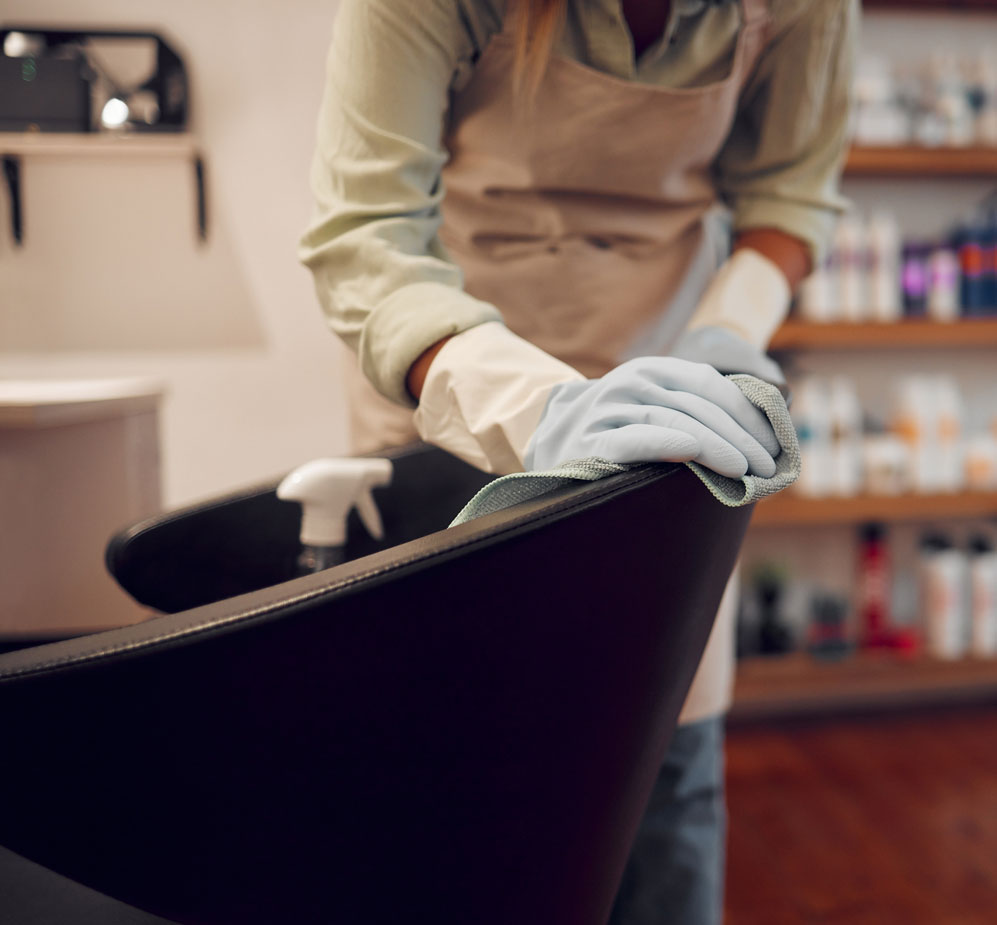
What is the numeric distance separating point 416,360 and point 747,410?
27 cm

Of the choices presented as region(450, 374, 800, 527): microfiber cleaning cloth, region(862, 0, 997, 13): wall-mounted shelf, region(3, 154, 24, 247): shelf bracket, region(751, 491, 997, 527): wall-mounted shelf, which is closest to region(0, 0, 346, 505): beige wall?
region(3, 154, 24, 247): shelf bracket

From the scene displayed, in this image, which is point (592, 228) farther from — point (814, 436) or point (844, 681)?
point (844, 681)

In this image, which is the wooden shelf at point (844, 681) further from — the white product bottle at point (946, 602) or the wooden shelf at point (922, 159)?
the wooden shelf at point (922, 159)

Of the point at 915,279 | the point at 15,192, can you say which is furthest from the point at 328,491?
the point at 915,279

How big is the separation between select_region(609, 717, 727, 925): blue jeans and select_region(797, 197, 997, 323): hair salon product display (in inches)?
61.9

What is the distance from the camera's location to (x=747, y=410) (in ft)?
1.57

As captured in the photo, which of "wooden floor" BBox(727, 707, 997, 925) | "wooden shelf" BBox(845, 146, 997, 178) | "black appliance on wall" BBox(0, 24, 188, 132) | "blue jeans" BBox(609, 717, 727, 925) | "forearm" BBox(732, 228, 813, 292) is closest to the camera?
"blue jeans" BBox(609, 717, 727, 925)

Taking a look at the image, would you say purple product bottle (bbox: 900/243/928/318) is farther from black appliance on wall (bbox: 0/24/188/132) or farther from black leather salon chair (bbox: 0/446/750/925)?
black leather salon chair (bbox: 0/446/750/925)

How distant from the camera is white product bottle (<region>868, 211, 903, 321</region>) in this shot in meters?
2.16

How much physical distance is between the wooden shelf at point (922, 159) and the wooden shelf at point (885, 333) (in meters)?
0.40

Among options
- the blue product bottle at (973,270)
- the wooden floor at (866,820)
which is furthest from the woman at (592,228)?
the blue product bottle at (973,270)

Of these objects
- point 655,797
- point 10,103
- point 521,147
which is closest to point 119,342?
point 10,103

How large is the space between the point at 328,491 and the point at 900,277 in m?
2.06

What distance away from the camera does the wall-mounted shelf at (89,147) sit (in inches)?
72.5
